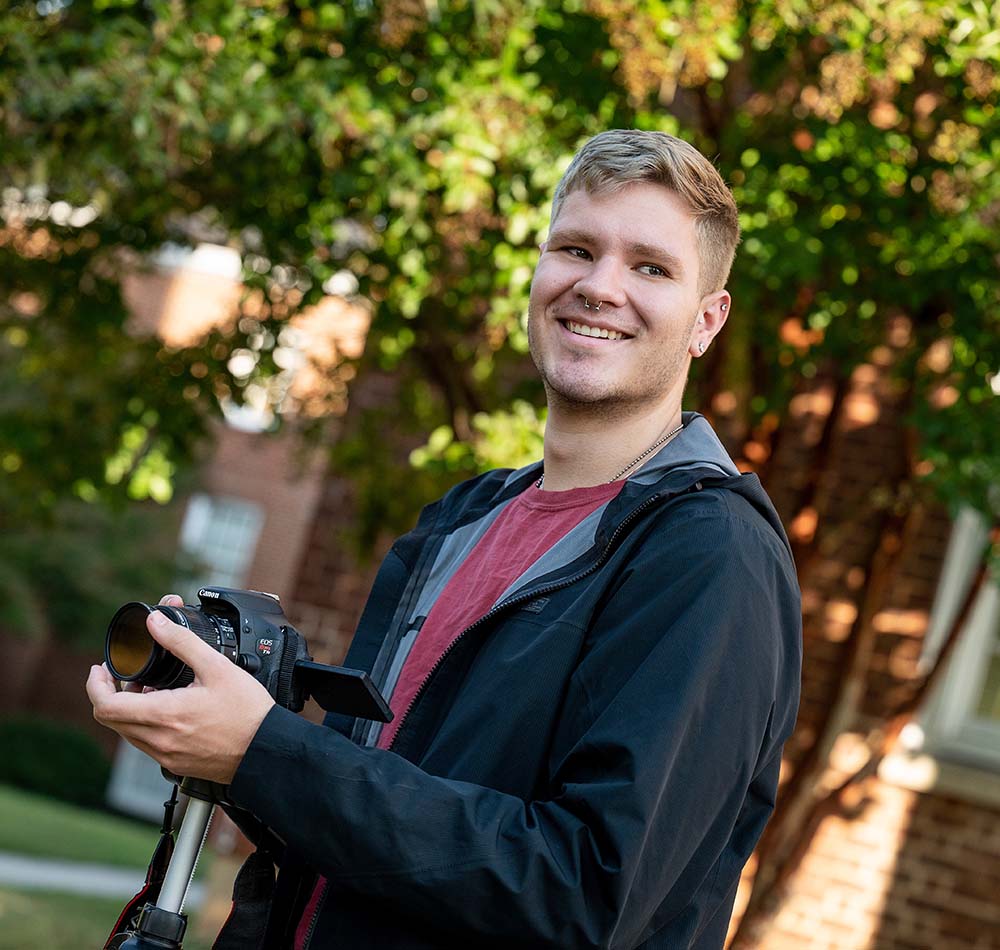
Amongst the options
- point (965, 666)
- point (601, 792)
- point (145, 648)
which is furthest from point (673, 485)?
point (965, 666)

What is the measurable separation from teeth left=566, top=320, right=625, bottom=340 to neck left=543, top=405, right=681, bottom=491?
0.12 m

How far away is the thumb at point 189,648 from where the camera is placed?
1696 mm

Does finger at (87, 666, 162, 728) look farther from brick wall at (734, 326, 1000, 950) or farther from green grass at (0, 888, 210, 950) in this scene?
green grass at (0, 888, 210, 950)

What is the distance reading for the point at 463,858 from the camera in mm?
1619

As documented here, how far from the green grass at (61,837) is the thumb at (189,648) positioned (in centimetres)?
1299

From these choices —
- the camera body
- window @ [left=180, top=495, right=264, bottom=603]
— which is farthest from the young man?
window @ [left=180, top=495, right=264, bottom=603]

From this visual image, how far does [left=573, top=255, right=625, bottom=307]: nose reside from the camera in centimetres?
207

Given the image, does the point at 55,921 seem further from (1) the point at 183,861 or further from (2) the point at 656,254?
(2) the point at 656,254

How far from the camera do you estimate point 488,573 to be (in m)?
2.16

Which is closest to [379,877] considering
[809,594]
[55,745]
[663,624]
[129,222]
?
[663,624]

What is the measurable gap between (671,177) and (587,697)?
2.57 feet

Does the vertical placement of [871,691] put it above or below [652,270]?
below

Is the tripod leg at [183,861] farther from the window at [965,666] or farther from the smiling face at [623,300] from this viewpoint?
the window at [965,666]

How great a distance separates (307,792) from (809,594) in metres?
5.87
